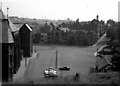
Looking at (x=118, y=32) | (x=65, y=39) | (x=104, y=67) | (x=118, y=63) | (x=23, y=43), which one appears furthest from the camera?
(x=65, y=39)

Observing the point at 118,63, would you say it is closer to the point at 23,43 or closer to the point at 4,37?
the point at 4,37

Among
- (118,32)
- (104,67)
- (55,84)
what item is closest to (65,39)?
(118,32)

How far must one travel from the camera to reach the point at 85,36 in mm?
15664

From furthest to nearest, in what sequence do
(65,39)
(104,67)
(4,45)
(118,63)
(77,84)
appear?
(65,39)
(104,67)
(118,63)
(4,45)
(77,84)

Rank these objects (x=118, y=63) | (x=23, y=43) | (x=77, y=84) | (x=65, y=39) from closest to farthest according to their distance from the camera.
A: 1. (x=77, y=84)
2. (x=118, y=63)
3. (x=23, y=43)
4. (x=65, y=39)

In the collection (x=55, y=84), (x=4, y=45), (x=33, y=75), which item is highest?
(x=4, y=45)

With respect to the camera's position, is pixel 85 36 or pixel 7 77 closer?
pixel 7 77

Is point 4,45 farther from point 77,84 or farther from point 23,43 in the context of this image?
point 23,43

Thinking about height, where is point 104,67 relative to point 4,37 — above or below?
below

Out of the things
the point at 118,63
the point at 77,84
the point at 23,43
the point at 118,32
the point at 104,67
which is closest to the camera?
the point at 77,84

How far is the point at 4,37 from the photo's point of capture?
591cm

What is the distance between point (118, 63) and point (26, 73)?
3147mm

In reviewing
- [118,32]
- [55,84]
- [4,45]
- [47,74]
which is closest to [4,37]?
[4,45]

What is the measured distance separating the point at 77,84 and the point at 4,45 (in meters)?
2.75
